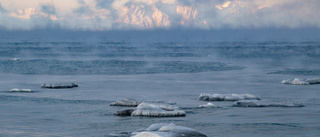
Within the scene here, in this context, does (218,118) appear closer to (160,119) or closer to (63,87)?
(160,119)

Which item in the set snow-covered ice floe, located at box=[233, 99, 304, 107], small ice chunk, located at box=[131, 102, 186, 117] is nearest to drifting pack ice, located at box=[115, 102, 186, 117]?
small ice chunk, located at box=[131, 102, 186, 117]

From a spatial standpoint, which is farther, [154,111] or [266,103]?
[266,103]

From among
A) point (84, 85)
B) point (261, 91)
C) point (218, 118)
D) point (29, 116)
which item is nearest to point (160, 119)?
point (218, 118)

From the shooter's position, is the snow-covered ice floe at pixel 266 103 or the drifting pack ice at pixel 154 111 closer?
the drifting pack ice at pixel 154 111

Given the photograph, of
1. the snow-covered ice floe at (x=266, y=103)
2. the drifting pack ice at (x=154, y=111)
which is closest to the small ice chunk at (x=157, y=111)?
the drifting pack ice at (x=154, y=111)

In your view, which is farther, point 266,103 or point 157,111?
point 266,103

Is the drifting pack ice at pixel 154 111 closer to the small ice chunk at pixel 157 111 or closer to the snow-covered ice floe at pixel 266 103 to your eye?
the small ice chunk at pixel 157 111

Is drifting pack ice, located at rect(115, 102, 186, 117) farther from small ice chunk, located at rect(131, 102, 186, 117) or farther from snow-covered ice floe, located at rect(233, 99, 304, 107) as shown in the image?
snow-covered ice floe, located at rect(233, 99, 304, 107)

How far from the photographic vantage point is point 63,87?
34375mm

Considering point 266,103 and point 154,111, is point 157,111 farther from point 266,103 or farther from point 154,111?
point 266,103

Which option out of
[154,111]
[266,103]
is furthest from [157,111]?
[266,103]

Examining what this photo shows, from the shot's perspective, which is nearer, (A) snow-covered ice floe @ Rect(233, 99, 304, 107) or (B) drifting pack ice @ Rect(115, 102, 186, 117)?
(B) drifting pack ice @ Rect(115, 102, 186, 117)

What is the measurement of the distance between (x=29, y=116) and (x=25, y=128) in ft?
10.6

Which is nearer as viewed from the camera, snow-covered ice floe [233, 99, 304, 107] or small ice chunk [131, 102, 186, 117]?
small ice chunk [131, 102, 186, 117]
